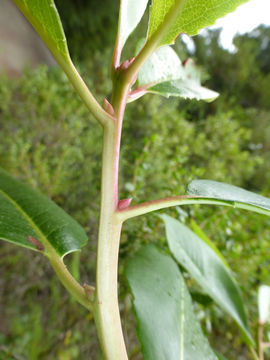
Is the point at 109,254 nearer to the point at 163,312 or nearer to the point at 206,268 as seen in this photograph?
the point at 163,312

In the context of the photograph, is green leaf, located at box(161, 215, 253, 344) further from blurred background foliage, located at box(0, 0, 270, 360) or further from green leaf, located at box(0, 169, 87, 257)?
green leaf, located at box(0, 169, 87, 257)

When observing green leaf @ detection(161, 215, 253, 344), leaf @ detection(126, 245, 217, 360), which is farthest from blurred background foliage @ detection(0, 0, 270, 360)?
leaf @ detection(126, 245, 217, 360)

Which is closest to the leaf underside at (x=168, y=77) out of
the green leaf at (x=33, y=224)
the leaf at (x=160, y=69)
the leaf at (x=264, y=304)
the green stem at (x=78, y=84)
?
the leaf at (x=160, y=69)

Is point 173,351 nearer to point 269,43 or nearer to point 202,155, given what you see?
point 202,155

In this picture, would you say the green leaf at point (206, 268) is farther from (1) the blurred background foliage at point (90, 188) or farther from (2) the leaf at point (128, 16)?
(2) the leaf at point (128, 16)

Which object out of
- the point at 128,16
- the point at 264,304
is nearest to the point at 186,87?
the point at 128,16
